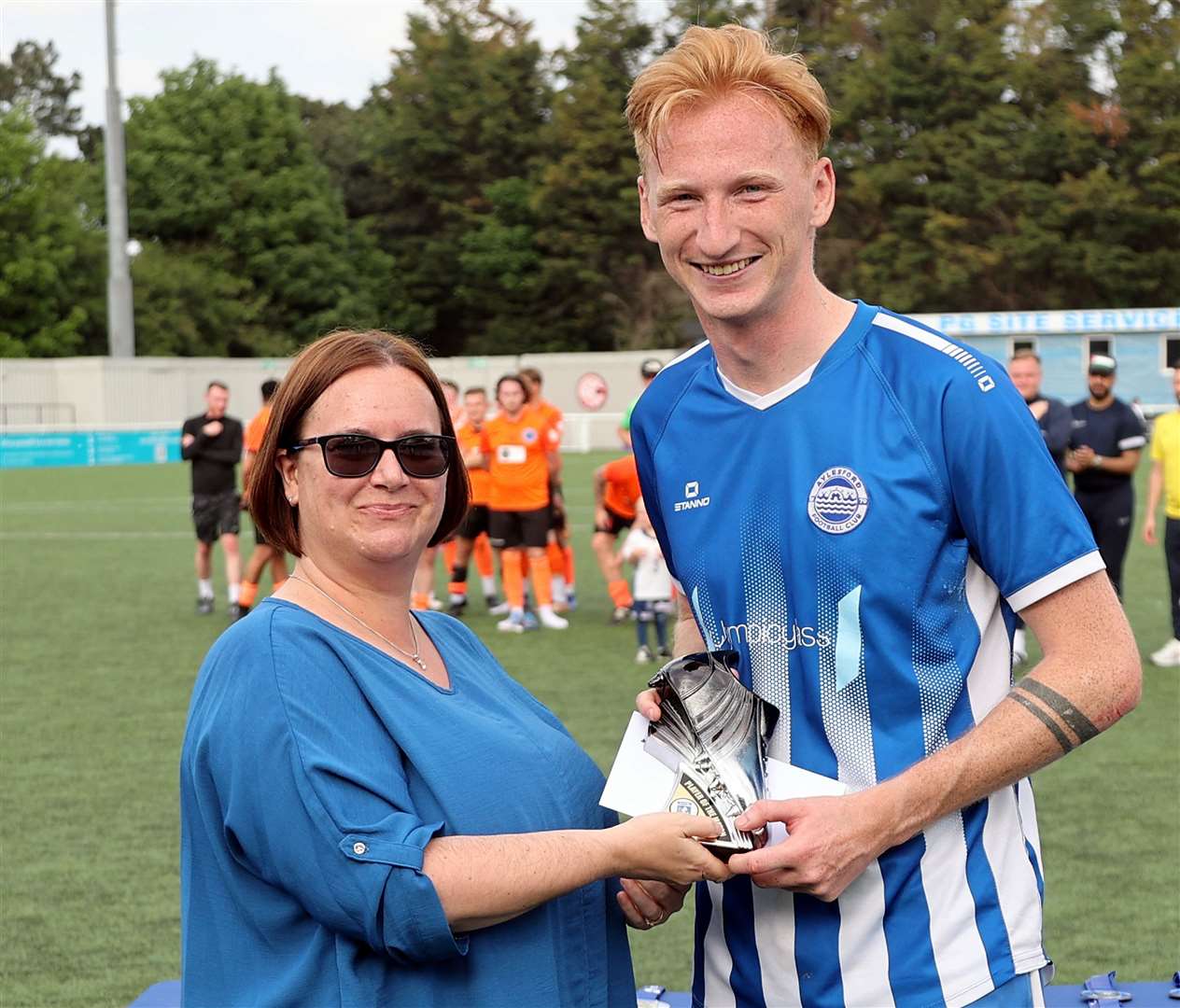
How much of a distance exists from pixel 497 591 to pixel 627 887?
13.6 meters

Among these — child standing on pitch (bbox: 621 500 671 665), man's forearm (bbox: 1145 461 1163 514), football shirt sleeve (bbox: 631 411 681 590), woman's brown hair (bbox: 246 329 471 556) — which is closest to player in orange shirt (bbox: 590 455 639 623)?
child standing on pitch (bbox: 621 500 671 665)

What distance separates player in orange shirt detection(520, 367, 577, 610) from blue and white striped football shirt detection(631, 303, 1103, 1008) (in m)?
11.3

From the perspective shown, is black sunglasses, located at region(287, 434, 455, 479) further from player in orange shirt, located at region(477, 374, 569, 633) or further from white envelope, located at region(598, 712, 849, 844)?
player in orange shirt, located at region(477, 374, 569, 633)

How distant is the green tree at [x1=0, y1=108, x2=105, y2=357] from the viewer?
5269cm

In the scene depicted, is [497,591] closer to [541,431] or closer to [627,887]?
[541,431]

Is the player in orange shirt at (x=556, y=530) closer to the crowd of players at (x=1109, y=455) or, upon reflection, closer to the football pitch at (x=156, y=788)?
the football pitch at (x=156, y=788)

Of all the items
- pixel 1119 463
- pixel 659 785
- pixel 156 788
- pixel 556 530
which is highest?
pixel 1119 463

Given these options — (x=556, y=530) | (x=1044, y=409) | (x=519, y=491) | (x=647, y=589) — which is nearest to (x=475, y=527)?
(x=556, y=530)

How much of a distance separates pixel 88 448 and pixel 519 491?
28478mm

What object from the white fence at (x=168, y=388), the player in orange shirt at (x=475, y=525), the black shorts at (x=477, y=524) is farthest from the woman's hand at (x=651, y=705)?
the white fence at (x=168, y=388)

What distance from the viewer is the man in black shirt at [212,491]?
14.8 m

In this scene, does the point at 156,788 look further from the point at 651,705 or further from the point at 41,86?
the point at 41,86

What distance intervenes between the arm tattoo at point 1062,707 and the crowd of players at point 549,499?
26.0ft

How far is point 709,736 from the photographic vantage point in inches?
97.6
